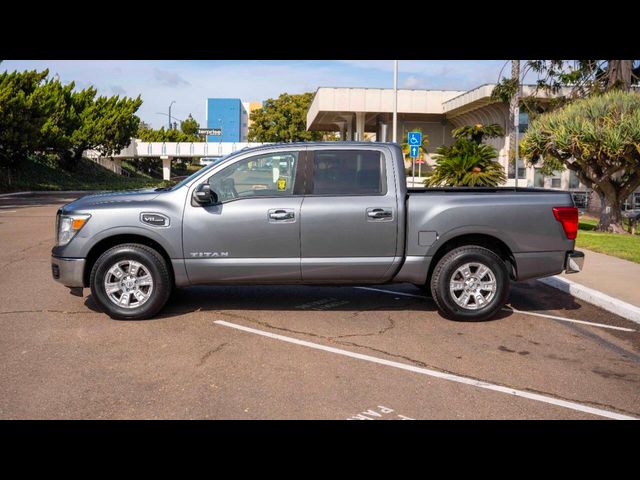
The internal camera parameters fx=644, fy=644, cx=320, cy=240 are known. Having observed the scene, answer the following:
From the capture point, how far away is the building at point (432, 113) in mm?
35666

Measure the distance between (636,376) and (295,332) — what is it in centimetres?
317

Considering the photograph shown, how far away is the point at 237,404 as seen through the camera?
462 cm

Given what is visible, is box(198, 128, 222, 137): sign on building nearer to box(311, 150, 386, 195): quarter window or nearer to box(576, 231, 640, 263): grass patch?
box(576, 231, 640, 263): grass patch

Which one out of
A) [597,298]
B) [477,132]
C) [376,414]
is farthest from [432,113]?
[376,414]

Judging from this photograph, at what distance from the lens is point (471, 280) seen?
7.18 m

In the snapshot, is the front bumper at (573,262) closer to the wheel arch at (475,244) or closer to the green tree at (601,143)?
the wheel arch at (475,244)

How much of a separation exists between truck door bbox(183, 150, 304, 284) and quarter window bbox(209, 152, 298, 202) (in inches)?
3.1

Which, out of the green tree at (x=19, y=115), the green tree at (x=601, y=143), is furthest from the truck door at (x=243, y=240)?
the green tree at (x=19, y=115)

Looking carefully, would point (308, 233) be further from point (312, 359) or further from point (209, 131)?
point (209, 131)

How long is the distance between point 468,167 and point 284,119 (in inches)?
2659

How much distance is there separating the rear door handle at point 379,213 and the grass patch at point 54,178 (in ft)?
112

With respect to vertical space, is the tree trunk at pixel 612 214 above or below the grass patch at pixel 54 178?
below
